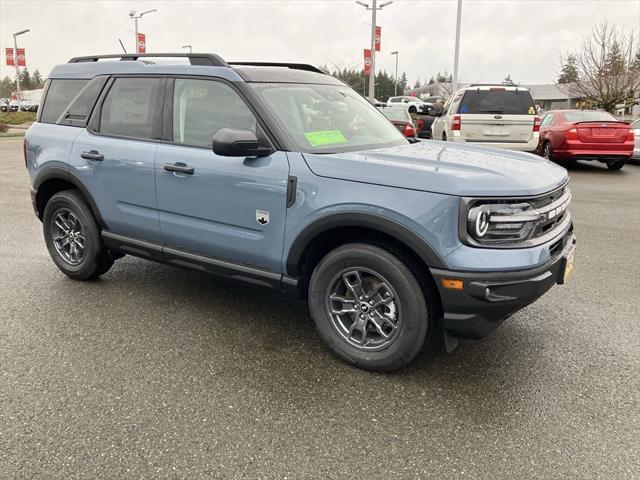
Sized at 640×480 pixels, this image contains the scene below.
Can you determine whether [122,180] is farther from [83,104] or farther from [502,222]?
[502,222]

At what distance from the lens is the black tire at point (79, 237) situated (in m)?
4.46

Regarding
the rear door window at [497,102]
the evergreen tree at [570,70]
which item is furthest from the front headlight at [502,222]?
the evergreen tree at [570,70]

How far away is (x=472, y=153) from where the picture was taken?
3529mm

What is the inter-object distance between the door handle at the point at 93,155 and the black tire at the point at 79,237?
1.40 ft

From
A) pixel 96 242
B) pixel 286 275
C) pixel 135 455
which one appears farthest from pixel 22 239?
pixel 135 455

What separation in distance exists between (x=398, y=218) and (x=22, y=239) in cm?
507

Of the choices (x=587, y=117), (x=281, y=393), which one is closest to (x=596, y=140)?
(x=587, y=117)

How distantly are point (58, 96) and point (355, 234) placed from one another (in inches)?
123

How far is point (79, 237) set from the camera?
15.3 ft

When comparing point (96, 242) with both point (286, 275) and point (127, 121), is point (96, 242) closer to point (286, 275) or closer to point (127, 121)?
point (127, 121)

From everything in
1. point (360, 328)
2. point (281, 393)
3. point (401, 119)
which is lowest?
point (281, 393)

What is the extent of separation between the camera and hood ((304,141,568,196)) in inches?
109

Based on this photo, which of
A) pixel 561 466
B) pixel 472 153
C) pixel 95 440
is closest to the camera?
pixel 561 466

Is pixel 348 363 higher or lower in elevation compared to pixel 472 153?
lower
